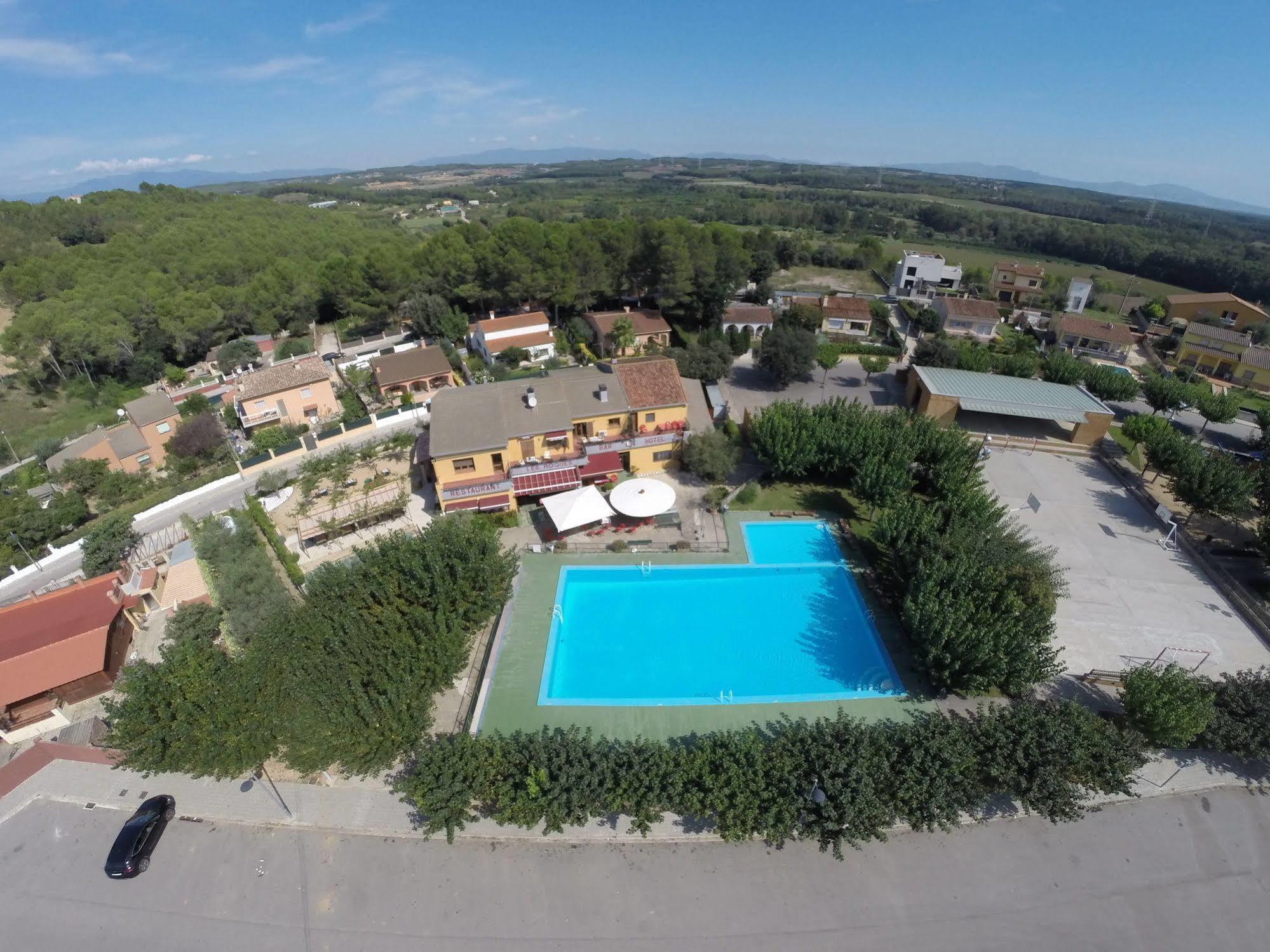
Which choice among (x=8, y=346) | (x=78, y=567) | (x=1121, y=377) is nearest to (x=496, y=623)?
(x=78, y=567)

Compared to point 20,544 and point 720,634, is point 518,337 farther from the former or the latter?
point 720,634

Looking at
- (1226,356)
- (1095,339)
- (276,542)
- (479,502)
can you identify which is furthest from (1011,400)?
(276,542)

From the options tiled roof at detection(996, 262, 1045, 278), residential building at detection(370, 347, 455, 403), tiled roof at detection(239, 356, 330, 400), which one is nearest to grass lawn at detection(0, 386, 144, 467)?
tiled roof at detection(239, 356, 330, 400)

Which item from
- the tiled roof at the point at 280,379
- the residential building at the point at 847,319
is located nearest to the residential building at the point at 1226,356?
the residential building at the point at 847,319

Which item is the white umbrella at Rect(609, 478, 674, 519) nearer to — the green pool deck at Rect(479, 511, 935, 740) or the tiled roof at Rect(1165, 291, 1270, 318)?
the green pool deck at Rect(479, 511, 935, 740)

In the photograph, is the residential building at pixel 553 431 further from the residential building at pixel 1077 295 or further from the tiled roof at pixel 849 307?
the residential building at pixel 1077 295

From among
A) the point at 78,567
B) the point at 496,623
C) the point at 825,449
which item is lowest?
the point at 78,567

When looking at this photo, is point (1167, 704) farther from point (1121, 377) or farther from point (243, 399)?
point (243, 399)
